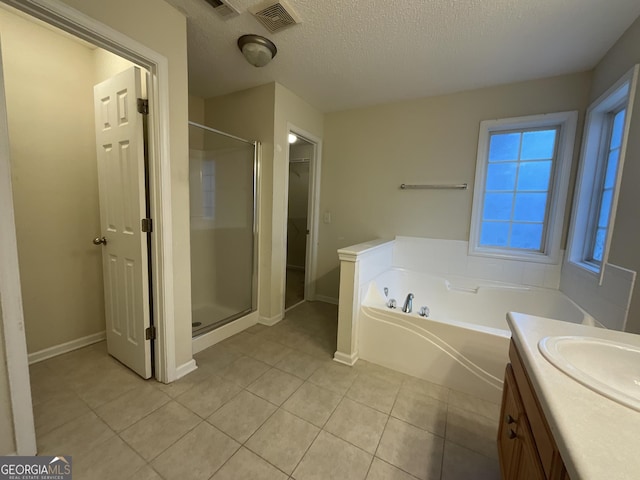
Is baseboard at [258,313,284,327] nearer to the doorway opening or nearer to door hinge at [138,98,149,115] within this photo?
the doorway opening

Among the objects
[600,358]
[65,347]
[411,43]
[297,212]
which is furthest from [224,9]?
[297,212]

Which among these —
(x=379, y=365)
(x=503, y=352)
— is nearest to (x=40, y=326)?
(x=379, y=365)

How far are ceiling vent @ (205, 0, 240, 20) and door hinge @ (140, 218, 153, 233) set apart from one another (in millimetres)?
1313

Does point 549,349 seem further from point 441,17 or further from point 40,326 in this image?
point 40,326

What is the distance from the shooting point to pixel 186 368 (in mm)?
1755

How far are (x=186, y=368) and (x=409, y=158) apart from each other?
2.77 m

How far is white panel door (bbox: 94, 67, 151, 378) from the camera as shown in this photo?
1.51 metres

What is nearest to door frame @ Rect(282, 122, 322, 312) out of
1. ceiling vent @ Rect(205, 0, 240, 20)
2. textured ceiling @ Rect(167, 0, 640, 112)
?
textured ceiling @ Rect(167, 0, 640, 112)

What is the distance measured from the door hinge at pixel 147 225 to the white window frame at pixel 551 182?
2706mm

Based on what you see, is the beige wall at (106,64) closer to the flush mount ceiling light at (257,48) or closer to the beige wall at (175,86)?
the beige wall at (175,86)

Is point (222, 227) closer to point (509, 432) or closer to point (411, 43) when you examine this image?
point (411, 43)

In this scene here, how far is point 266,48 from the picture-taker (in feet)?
5.77

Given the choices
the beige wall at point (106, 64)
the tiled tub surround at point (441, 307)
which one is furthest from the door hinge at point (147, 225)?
the tiled tub surround at point (441, 307)

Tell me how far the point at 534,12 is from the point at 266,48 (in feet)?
5.38
